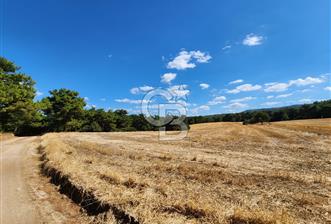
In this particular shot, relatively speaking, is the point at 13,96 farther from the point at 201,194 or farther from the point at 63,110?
the point at 201,194

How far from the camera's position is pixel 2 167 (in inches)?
395

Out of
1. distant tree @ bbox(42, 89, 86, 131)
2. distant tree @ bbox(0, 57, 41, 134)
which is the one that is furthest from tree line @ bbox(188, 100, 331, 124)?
distant tree @ bbox(0, 57, 41, 134)

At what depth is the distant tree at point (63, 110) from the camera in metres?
45.4

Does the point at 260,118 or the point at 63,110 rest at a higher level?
the point at 63,110

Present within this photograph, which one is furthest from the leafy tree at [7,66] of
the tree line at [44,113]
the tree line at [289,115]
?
the tree line at [289,115]

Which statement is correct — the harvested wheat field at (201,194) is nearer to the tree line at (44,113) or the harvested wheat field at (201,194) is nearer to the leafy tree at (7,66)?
the tree line at (44,113)

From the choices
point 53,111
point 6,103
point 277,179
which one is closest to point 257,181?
point 277,179

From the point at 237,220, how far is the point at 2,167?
10223mm

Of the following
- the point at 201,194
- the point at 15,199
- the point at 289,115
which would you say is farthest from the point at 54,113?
the point at 289,115

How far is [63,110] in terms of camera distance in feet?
147

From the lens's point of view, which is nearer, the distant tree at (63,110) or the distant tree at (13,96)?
the distant tree at (13,96)

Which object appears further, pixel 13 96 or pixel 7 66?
pixel 7 66

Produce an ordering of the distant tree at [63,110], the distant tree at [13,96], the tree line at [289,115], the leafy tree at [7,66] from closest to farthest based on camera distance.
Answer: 1. the distant tree at [13,96]
2. the leafy tree at [7,66]
3. the distant tree at [63,110]
4. the tree line at [289,115]

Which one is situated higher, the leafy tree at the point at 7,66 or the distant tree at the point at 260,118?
the leafy tree at the point at 7,66
